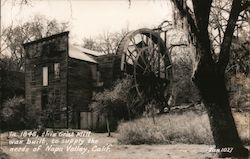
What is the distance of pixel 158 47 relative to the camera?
22906mm

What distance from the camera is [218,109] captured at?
6980 mm

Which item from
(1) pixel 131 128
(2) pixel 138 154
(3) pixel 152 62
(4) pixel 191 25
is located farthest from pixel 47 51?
(4) pixel 191 25

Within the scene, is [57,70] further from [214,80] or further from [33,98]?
[214,80]

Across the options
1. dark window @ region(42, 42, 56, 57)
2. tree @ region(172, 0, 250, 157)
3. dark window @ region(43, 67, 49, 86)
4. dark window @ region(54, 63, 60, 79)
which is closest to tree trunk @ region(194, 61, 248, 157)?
tree @ region(172, 0, 250, 157)

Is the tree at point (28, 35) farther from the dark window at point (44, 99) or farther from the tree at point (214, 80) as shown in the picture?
the tree at point (214, 80)

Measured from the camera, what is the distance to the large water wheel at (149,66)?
2108 centimetres

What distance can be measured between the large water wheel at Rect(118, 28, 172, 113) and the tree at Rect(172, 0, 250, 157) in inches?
509

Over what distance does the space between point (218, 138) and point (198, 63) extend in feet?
5.25

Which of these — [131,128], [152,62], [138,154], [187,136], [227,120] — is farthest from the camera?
[152,62]

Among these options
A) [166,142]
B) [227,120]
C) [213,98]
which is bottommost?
[166,142]

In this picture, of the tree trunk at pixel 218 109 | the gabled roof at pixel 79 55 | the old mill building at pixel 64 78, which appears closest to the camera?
the tree trunk at pixel 218 109

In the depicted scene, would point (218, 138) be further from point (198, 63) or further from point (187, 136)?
point (187, 136)

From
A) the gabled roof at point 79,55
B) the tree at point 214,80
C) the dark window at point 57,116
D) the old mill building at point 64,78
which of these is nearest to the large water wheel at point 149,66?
the old mill building at point 64,78

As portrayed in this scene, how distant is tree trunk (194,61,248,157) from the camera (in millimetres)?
6914
